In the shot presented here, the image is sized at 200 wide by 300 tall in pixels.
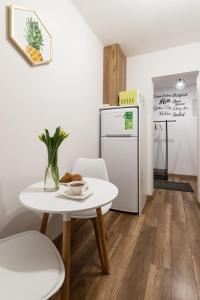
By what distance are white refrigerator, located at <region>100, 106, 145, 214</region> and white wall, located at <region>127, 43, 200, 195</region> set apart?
2.27ft

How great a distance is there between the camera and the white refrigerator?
2.24 m

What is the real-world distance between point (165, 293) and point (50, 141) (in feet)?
4.06

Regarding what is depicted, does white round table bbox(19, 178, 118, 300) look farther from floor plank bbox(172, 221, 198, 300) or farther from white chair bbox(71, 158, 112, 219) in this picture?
floor plank bbox(172, 221, 198, 300)

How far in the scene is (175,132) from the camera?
14.5 feet

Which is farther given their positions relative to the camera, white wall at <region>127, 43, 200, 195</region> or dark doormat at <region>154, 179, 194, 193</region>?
dark doormat at <region>154, 179, 194, 193</region>

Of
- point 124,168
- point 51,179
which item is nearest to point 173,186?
point 124,168

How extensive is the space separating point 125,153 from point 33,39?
5.16ft

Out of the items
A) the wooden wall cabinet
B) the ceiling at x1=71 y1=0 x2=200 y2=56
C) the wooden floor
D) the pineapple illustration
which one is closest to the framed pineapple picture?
the pineapple illustration

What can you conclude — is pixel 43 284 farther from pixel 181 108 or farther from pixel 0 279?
pixel 181 108

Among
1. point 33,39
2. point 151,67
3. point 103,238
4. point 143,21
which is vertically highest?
point 143,21

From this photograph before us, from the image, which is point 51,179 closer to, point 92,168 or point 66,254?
point 66,254

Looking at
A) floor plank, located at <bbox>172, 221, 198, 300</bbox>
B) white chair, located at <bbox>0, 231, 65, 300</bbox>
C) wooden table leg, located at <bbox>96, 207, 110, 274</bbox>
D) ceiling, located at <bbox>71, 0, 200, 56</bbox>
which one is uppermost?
ceiling, located at <bbox>71, 0, 200, 56</bbox>

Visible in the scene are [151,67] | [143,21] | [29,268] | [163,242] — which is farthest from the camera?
[151,67]

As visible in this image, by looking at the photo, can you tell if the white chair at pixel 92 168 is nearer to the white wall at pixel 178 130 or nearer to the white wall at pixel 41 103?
the white wall at pixel 41 103
